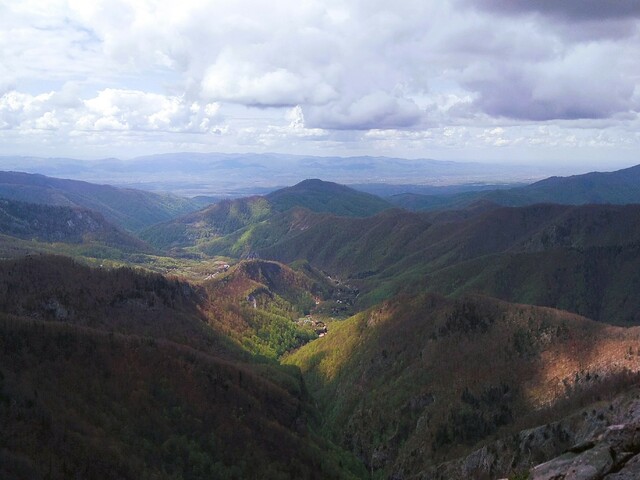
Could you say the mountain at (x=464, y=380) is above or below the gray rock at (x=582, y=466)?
below

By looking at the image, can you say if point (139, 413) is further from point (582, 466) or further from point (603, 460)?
point (603, 460)

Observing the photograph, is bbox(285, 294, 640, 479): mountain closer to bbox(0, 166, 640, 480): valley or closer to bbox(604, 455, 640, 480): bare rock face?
bbox(0, 166, 640, 480): valley

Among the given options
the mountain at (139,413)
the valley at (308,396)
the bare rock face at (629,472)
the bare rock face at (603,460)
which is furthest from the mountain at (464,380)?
the bare rock face at (629,472)

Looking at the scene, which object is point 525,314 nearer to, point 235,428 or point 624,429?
point 235,428

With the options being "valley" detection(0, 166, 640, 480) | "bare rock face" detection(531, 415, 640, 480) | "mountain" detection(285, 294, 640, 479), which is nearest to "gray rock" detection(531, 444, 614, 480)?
"bare rock face" detection(531, 415, 640, 480)

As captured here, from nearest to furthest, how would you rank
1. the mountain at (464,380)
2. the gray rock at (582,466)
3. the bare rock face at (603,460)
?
the bare rock face at (603,460)
the gray rock at (582,466)
the mountain at (464,380)

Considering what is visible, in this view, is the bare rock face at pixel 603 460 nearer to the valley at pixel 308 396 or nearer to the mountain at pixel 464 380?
the valley at pixel 308 396
